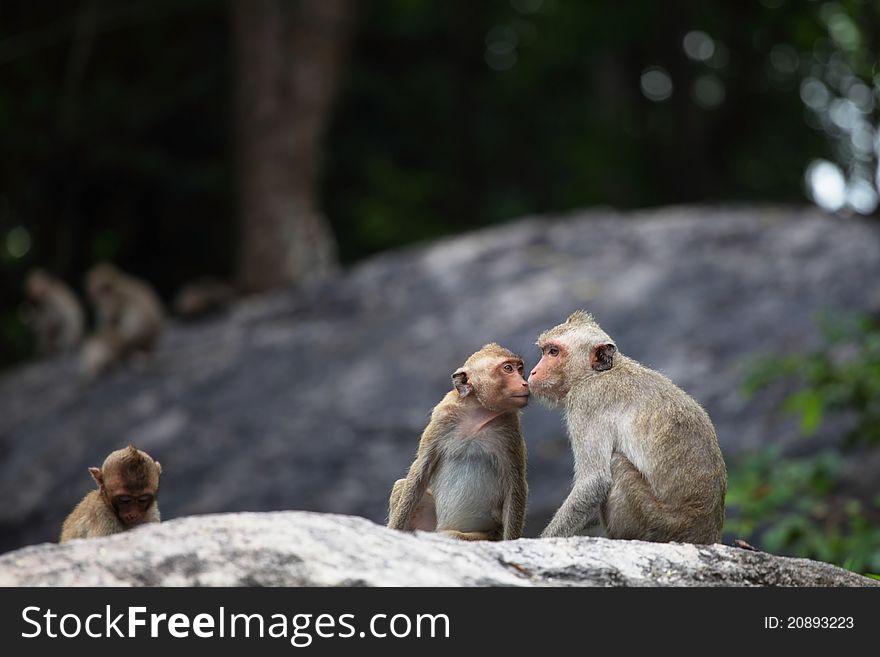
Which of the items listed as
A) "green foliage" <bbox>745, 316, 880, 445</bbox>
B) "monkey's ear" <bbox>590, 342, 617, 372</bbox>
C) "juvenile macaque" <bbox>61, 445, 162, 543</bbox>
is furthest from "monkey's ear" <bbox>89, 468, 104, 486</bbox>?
"green foliage" <bbox>745, 316, 880, 445</bbox>

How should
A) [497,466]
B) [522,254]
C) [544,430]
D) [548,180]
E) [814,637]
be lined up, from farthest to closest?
[548,180] < [522,254] < [544,430] < [497,466] < [814,637]

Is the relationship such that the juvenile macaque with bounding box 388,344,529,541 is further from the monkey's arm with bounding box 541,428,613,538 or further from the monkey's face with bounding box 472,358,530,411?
the monkey's arm with bounding box 541,428,613,538

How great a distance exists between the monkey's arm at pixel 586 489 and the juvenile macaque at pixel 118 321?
41.5 feet

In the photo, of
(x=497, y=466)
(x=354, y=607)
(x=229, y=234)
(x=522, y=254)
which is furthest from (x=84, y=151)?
(x=354, y=607)

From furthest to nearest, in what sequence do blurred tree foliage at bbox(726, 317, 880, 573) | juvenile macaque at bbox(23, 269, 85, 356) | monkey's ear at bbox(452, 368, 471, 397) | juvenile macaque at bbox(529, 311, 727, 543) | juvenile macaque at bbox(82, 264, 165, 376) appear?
juvenile macaque at bbox(23, 269, 85, 356)
juvenile macaque at bbox(82, 264, 165, 376)
blurred tree foliage at bbox(726, 317, 880, 573)
monkey's ear at bbox(452, 368, 471, 397)
juvenile macaque at bbox(529, 311, 727, 543)

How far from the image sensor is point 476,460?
5.25m

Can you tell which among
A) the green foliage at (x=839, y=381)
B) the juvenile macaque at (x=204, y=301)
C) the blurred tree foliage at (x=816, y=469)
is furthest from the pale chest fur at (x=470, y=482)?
the juvenile macaque at (x=204, y=301)

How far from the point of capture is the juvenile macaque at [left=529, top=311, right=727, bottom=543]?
4.99 meters

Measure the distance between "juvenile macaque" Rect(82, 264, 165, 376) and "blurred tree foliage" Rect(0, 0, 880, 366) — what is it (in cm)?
387

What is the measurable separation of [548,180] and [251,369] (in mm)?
13387

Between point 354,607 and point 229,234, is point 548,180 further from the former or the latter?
point 354,607

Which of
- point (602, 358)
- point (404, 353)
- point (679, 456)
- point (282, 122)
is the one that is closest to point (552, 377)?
point (602, 358)

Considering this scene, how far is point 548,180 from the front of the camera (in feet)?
92.1

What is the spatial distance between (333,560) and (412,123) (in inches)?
900
